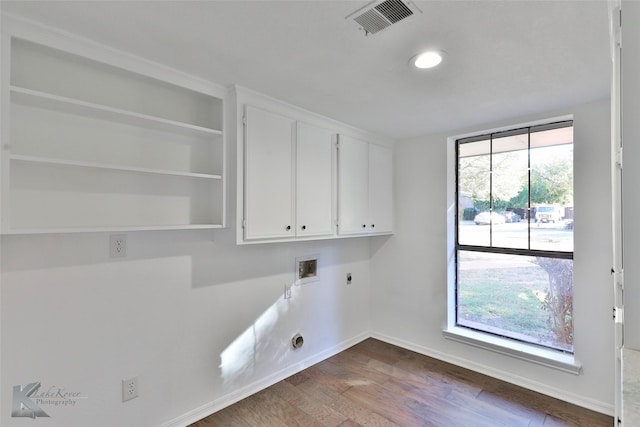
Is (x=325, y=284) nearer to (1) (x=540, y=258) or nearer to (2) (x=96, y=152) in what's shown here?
(1) (x=540, y=258)

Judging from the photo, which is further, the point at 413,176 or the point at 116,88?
the point at 413,176

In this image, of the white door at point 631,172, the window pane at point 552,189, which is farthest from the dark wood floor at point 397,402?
the white door at point 631,172

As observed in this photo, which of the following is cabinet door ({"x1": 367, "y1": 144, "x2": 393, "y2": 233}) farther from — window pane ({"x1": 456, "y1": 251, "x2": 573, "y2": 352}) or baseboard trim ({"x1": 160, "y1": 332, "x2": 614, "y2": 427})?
baseboard trim ({"x1": 160, "y1": 332, "x2": 614, "y2": 427})

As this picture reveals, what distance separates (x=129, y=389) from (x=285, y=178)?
1679 mm

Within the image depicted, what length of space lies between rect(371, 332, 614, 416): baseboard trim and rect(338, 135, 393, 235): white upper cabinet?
1259 mm

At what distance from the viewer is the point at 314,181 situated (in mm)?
2627

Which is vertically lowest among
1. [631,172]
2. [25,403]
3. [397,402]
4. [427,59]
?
[397,402]

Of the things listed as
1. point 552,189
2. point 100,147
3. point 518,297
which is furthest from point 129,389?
point 552,189

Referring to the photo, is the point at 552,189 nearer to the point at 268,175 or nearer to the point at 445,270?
the point at 445,270

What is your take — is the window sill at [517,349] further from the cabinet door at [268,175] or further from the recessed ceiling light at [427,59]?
the recessed ceiling light at [427,59]

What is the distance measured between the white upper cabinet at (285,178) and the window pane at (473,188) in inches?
54.3

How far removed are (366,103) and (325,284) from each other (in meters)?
1.79

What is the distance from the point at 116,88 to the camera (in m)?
1.83

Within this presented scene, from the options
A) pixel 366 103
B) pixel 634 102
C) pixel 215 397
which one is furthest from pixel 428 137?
pixel 215 397
